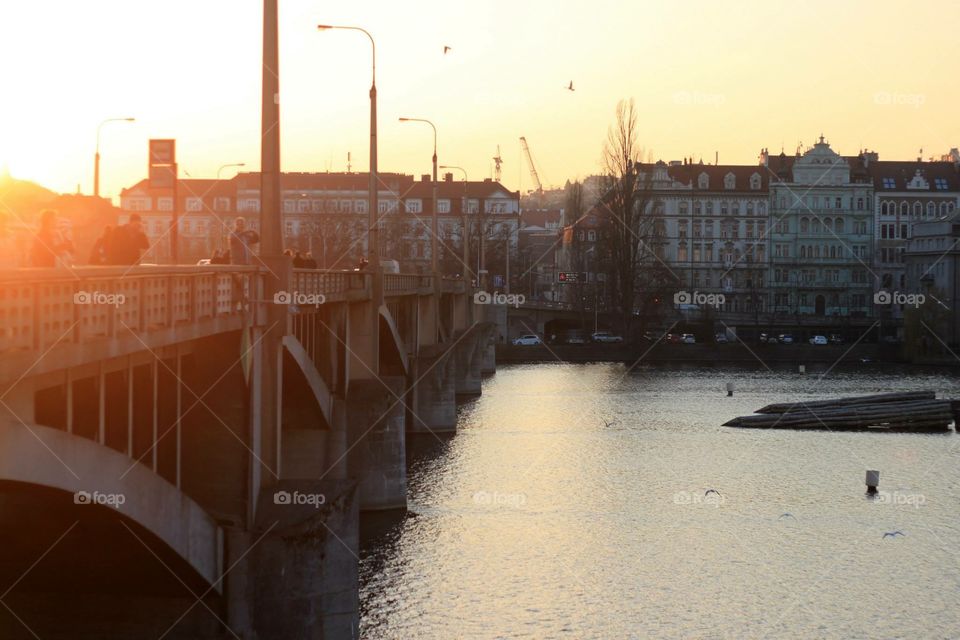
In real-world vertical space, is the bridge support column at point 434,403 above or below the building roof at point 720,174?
below

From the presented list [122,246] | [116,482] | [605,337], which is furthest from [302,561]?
[605,337]

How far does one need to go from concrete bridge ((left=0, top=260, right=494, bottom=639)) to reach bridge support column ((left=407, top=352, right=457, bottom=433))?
34.7m

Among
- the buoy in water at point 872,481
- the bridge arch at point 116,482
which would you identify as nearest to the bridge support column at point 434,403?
the buoy in water at point 872,481

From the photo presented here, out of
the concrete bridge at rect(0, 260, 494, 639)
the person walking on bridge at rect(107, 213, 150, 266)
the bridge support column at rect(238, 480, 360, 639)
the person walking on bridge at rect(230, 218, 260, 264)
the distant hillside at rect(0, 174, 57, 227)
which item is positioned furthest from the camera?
the distant hillside at rect(0, 174, 57, 227)

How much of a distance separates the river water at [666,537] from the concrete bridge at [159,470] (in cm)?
650

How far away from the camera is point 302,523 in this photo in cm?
2141

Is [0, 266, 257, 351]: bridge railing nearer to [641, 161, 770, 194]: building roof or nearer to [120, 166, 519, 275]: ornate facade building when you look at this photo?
[120, 166, 519, 275]: ornate facade building

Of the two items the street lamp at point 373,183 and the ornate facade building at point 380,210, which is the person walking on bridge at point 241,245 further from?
the ornate facade building at point 380,210

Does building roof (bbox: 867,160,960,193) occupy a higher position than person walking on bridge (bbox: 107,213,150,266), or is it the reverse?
building roof (bbox: 867,160,960,193)

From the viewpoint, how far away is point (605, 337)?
116625mm

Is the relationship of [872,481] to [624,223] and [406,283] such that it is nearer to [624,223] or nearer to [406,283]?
[406,283]

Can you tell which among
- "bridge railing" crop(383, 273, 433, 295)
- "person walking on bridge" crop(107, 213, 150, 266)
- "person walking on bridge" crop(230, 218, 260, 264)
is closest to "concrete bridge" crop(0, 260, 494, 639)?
"person walking on bridge" crop(230, 218, 260, 264)

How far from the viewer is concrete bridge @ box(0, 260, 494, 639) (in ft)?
43.9

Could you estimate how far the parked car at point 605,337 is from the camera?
114 metres
